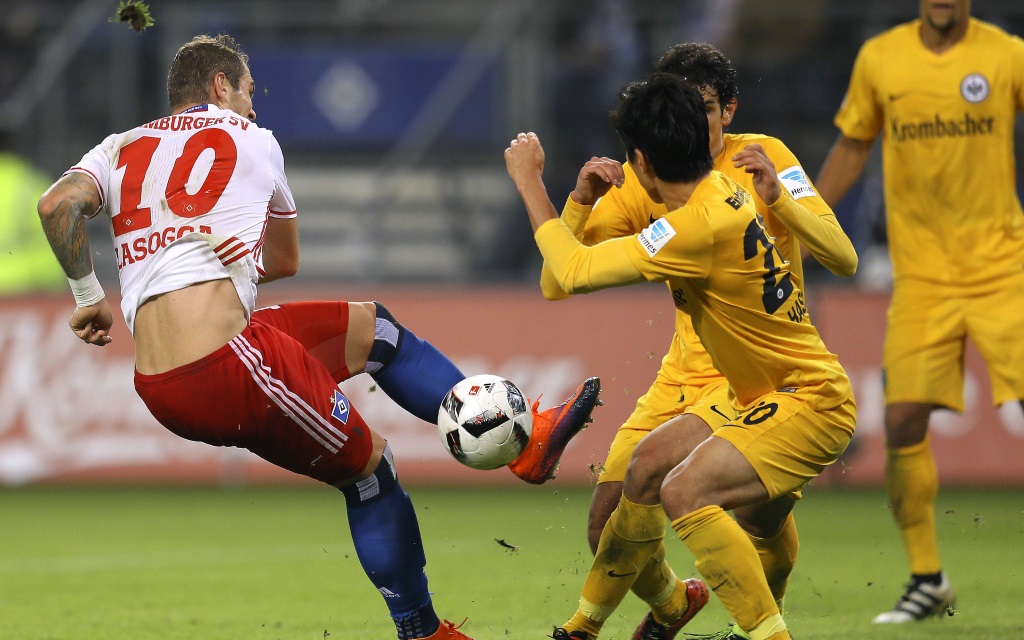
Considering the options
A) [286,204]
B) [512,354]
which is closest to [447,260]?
[512,354]

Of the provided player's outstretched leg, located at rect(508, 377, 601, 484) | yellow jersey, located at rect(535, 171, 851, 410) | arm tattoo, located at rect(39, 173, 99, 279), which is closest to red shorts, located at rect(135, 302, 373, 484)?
arm tattoo, located at rect(39, 173, 99, 279)

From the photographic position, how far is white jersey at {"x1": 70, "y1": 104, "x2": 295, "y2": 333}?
4.36 m

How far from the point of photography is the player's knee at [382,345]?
4.88m

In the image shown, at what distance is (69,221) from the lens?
14.1ft

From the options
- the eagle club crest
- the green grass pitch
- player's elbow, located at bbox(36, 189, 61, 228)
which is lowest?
the green grass pitch

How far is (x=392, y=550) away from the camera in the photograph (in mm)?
4609

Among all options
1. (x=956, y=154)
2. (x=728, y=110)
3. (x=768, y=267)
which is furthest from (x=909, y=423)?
(x=768, y=267)

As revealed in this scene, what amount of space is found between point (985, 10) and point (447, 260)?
5.33 meters

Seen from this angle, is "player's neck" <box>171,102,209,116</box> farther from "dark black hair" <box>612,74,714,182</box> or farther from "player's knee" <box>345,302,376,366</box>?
"dark black hair" <box>612,74,714,182</box>

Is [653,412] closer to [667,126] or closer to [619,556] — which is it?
[619,556]

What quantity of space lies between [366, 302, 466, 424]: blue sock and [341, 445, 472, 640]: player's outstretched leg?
11.1 inches

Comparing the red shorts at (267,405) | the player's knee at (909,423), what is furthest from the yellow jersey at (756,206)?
the player's knee at (909,423)

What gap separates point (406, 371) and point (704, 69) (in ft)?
4.71

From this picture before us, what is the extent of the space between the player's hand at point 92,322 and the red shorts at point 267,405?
0.72 feet
